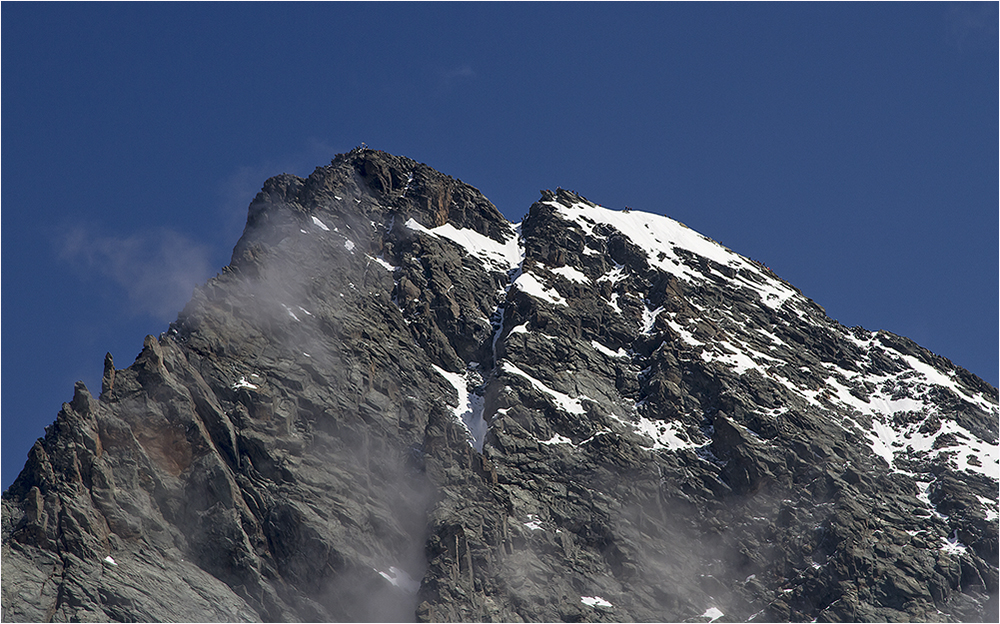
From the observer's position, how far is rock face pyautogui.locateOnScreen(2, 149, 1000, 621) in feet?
441

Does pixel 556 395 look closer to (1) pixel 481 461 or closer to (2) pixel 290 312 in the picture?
(1) pixel 481 461

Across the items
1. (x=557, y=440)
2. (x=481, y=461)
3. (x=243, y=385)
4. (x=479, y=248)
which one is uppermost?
(x=479, y=248)

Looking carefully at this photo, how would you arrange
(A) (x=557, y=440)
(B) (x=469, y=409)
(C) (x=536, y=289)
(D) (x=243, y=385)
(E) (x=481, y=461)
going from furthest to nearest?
(C) (x=536, y=289)
(B) (x=469, y=409)
(A) (x=557, y=440)
(E) (x=481, y=461)
(D) (x=243, y=385)

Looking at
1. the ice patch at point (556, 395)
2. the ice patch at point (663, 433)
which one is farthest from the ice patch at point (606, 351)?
the ice patch at point (556, 395)

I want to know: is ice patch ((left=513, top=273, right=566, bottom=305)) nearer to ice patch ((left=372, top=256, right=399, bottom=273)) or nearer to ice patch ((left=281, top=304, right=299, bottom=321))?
ice patch ((left=372, top=256, right=399, bottom=273))

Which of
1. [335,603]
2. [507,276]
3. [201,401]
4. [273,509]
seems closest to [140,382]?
[201,401]

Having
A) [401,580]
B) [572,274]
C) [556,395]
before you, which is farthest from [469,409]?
[572,274]

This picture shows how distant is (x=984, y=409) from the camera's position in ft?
586

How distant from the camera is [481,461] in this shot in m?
151

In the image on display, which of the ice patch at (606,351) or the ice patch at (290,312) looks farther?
the ice patch at (606,351)

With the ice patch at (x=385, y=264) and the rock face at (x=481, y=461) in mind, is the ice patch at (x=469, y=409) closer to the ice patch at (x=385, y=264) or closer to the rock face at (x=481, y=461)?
the rock face at (x=481, y=461)

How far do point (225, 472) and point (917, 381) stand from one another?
313 ft

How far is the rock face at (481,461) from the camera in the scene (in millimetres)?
134500

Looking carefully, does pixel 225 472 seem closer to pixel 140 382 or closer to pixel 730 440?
pixel 140 382
